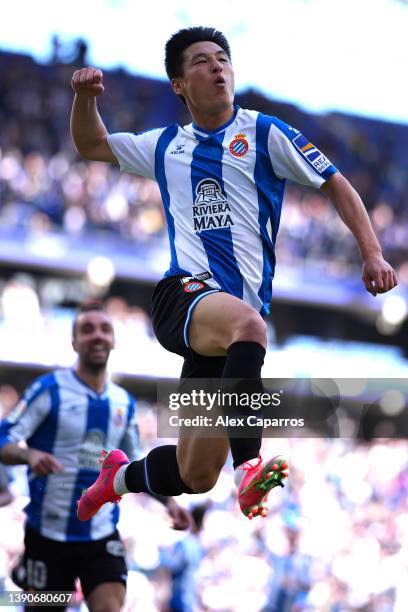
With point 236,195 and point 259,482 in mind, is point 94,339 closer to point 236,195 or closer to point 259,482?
point 236,195

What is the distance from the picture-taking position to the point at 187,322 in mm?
4672

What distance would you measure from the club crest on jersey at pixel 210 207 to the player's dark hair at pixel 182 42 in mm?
612

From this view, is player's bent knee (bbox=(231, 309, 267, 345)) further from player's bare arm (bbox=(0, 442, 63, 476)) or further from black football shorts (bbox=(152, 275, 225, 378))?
player's bare arm (bbox=(0, 442, 63, 476))

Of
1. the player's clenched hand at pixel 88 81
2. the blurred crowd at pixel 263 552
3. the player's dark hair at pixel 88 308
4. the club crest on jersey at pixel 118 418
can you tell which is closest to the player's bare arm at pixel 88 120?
the player's clenched hand at pixel 88 81

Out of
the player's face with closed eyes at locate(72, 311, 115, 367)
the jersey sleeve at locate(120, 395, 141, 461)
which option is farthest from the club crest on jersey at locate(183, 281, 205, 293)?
the jersey sleeve at locate(120, 395, 141, 461)

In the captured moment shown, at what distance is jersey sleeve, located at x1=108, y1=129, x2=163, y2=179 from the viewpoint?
530 cm

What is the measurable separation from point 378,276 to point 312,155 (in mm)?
733

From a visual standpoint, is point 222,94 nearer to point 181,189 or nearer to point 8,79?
point 181,189

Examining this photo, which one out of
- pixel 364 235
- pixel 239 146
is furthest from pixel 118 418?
pixel 364 235

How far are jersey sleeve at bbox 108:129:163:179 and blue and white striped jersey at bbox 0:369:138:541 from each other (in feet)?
6.59

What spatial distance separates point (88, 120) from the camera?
Answer: 533 cm

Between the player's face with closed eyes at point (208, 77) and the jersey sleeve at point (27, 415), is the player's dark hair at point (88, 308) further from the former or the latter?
the player's face with closed eyes at point (208, 77)

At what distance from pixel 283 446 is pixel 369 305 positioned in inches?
298

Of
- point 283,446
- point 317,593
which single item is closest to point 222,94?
point 317,593
